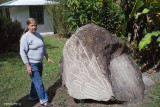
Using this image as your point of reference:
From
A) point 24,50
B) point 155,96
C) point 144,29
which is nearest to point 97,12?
point 144,29

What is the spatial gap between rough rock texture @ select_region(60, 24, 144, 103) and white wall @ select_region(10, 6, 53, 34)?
946 cm

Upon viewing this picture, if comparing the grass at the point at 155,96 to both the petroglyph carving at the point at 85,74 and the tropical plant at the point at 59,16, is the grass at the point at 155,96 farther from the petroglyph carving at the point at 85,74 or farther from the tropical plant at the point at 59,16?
the tropical plant at the point at 59,16

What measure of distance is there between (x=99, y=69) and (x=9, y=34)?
18.8ft

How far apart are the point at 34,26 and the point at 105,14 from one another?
228 centimetres

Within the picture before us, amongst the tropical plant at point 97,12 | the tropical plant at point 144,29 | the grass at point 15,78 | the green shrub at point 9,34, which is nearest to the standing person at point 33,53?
the grass at point 15,78

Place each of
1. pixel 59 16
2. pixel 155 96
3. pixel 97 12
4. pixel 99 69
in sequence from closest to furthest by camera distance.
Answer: pixel 99 69
pixel 155 96
pixel 97 12
pixel 59 16

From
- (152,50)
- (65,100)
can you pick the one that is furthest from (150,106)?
(152,50)

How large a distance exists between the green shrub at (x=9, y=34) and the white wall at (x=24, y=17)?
14.0 feet

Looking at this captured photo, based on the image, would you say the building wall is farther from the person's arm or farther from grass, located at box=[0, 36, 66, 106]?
the person's arm

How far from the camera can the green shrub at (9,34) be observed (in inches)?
285

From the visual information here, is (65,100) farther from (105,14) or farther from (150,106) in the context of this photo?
(105,14)

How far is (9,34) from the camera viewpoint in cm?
752

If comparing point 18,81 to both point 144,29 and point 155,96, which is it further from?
point 144,29

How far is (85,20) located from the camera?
4.64 m
